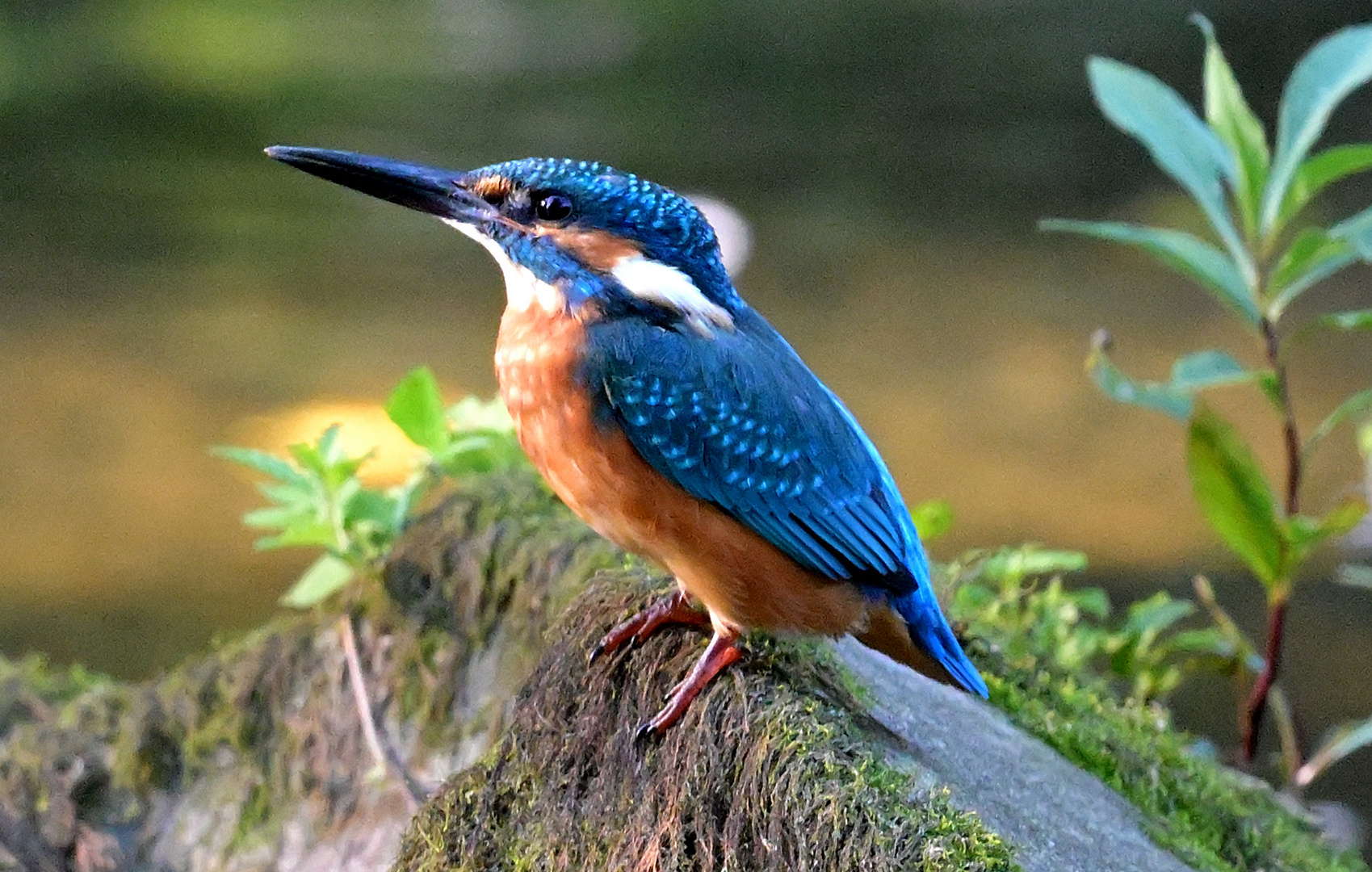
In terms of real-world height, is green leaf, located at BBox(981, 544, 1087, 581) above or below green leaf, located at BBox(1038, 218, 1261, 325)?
below

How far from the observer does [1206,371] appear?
2.09 meters

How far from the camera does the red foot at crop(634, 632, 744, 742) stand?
4.66ft

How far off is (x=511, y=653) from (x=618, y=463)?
0.78m

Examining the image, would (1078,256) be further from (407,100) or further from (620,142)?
(407,100)

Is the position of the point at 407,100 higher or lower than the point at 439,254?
higher

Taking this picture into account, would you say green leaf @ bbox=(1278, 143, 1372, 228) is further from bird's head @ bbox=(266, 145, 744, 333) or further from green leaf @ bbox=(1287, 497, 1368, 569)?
bird's head @ bbox=(266, 145, 744, 333)

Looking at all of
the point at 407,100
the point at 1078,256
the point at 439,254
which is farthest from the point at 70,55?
the point at 1078,256

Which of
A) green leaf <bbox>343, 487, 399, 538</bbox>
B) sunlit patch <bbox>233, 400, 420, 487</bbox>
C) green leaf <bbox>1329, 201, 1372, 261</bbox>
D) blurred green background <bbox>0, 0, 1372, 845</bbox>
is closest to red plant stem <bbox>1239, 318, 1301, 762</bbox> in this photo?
green leaf <bbox>1329, 201, 1372, 261</bbox>

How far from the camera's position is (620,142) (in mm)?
6316

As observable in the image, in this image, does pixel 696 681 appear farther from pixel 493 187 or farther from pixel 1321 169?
pixel 1321 169

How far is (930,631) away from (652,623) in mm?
352

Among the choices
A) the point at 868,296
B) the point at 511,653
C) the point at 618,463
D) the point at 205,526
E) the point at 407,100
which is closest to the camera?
the point at 618,463

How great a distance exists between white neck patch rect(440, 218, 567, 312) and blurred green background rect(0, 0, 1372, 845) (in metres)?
2.77

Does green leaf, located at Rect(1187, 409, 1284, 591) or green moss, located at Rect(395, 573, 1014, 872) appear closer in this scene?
green moss, located at Rect(395, 573, 1014, 872)
